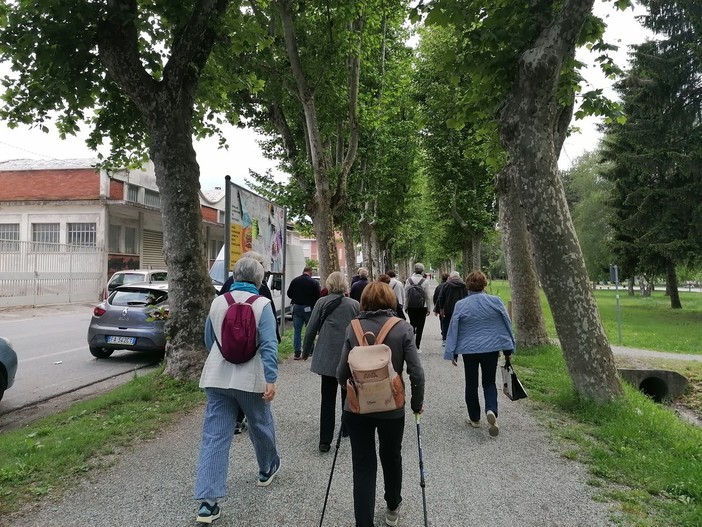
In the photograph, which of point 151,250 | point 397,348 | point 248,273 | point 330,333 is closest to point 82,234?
point 151,250

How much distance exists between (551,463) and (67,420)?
5365mm

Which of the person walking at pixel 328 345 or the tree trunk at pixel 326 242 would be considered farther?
the tree trunk at pixel 326 242

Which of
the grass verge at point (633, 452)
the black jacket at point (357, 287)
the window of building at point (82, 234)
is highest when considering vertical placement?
the window of building at point (82, 234)

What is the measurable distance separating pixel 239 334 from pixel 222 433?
751 mm

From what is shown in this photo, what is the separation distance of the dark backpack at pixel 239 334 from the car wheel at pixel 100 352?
8400 mm

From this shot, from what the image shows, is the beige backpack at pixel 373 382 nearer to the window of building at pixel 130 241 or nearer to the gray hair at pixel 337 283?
the gray hair at pixel 337 283

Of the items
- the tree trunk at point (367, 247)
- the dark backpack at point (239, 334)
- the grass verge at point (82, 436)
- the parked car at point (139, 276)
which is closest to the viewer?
the dark backpack at point (239, 334)

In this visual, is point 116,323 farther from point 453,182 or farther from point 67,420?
point 453,182

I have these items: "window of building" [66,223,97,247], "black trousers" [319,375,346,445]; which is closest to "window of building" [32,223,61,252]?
"window of building" [66,223,97,247]

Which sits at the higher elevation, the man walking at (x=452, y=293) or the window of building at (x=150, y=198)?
the window of building at (x=150, y=198)

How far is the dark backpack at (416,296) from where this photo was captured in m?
11.3

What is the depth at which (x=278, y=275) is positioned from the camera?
Answer: 13742mm

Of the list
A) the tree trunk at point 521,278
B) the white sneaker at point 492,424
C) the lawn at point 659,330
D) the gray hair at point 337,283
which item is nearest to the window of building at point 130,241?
the lawn at point 659,330

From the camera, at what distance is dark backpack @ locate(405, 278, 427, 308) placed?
11.3m
